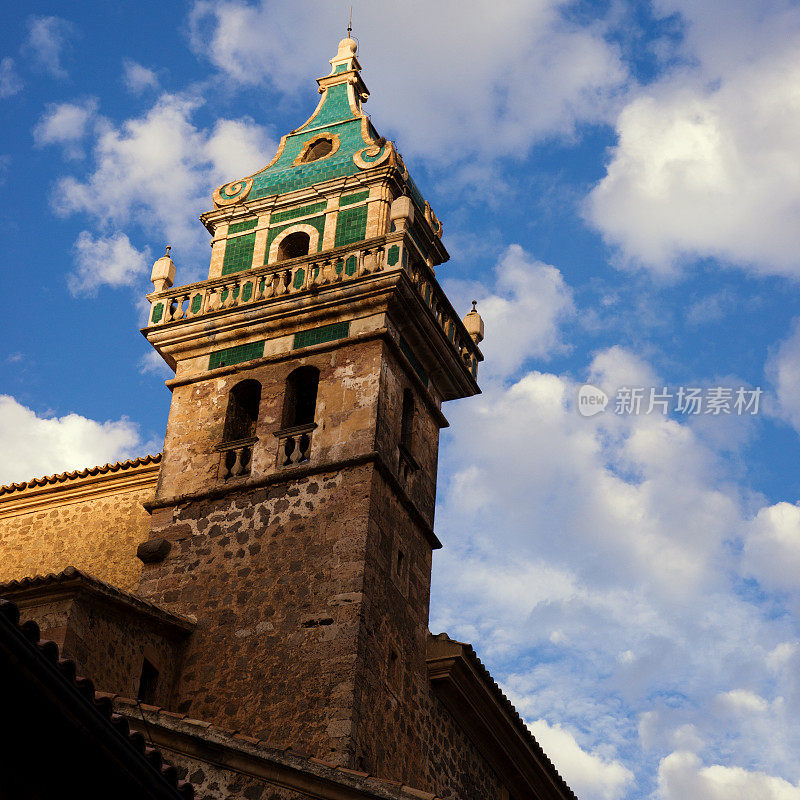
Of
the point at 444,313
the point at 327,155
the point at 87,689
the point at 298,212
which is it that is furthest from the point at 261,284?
the point at 87,689

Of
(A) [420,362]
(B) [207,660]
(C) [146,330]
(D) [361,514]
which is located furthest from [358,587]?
(C) [146,330]

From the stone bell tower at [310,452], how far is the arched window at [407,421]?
0.03 meters

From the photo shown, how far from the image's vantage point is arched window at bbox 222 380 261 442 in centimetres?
2027

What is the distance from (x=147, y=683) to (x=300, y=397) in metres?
5.65

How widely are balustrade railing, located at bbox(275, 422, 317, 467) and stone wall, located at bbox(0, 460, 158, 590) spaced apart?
305cm

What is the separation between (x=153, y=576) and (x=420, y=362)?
5.62 meters

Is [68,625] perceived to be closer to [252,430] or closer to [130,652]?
[130,652]

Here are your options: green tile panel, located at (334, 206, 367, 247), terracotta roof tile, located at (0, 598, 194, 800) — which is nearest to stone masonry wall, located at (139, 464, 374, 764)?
green tile panel, located at (334, 206, 367, 247)

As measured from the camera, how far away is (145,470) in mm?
21594

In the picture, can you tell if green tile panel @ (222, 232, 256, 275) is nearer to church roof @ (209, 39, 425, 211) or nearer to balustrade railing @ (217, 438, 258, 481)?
church roof @ (209, 39, 425, 211)

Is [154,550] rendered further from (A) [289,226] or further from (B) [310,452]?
(A) [289,226]

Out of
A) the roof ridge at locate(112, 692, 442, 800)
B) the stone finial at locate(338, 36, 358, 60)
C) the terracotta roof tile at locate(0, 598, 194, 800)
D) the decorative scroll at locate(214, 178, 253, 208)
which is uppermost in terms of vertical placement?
the stone finial at locate(338, 36, 358, 60)

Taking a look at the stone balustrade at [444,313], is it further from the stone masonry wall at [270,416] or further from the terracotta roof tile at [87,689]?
the terracotta roof tile at [87,689]

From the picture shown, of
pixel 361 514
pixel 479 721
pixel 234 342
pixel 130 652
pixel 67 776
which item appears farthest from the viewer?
pixel 234 342
